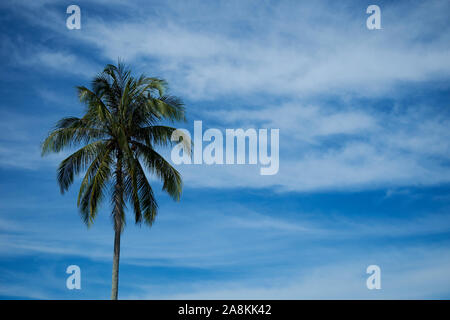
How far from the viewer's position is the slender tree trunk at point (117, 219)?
2727 centimetres

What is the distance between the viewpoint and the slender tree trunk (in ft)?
89.5

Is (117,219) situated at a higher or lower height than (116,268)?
higher

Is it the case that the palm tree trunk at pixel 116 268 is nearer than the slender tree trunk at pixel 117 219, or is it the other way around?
the palm tree trunk at pixel 116 268

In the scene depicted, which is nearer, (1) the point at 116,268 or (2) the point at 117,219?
(1) the point at 116,268

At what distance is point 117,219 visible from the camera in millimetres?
28625

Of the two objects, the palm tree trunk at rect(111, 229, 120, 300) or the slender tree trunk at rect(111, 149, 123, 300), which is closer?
the palm tree trunk at rect(111, 229, 120, 300)

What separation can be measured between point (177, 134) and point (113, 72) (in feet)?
16.3
